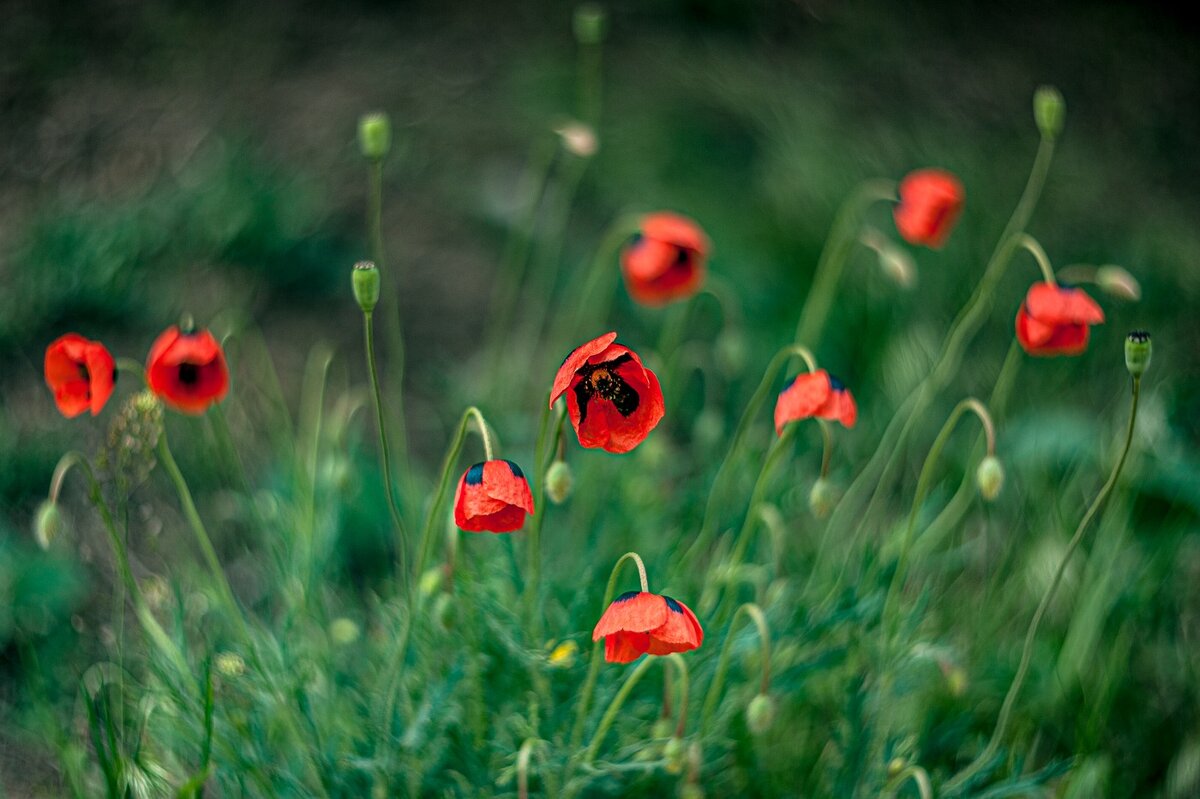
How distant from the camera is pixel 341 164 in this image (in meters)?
3.82

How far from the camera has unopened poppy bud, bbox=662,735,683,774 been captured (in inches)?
68.1

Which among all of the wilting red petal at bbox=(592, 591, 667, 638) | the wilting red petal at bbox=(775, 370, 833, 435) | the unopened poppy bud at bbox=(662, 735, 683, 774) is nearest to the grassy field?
the unopened poppy bud at bbox=(662, 735, 683, 774)

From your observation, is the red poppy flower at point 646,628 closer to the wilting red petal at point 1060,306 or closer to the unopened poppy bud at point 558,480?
the unopened poppy bud at point 558,480

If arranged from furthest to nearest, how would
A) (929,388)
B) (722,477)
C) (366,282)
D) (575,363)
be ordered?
(722,477)
(929,388)
(366,282)
(575,363)

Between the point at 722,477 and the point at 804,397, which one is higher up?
the point at 804,397

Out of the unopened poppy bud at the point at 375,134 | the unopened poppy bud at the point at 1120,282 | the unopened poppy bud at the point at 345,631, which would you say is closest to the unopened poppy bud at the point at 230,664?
the unopened poppy bud at the point at 345,631

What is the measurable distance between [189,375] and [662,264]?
88 cm

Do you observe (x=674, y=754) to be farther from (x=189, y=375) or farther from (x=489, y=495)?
(x=189, y=375)

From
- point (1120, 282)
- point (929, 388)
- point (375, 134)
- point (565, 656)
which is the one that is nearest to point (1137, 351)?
point (1120, 282)

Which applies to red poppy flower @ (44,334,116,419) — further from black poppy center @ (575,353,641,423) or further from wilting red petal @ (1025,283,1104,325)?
wilting red petal @ (1025,283,1104,325)

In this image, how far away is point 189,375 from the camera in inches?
76.1

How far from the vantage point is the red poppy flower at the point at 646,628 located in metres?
1.53

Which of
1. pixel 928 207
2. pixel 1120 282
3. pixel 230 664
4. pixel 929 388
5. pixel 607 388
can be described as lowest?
pixel 230 664

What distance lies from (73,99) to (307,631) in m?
2.32
